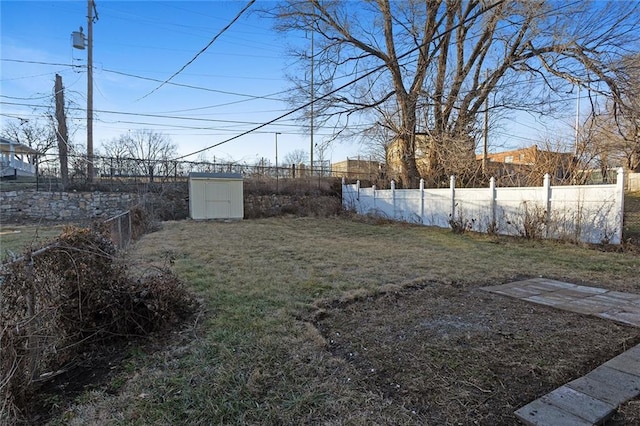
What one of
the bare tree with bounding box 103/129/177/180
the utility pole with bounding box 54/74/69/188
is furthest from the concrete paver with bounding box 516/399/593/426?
the bare tree with bounding box 103/129/177/180

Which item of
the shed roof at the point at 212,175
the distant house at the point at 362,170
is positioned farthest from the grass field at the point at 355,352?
the distant house at the point at 362,170

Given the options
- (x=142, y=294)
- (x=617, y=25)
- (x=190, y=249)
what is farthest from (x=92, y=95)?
(x=617, y=25)

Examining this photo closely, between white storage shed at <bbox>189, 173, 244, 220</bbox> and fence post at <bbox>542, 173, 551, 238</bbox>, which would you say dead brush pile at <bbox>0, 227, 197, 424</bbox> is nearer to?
fence post at <bbox>542, 173, 551, 238</bbox>

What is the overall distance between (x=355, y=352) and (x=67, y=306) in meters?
2.21

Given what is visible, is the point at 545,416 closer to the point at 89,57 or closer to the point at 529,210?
the point at 529,210

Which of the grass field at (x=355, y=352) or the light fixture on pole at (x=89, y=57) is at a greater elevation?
the light fixture on pole at (x=89, y=57)

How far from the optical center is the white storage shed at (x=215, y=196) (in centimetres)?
1390

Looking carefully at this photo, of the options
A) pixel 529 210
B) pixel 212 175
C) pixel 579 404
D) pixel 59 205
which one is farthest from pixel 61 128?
pixel 579 404

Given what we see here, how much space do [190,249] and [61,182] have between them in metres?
10.4

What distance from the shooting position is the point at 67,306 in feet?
8.31

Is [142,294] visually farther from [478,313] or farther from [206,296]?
[478,313]

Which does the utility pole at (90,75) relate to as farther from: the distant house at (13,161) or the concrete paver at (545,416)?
the concrete paver at (545,416)

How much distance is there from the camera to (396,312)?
3436 millimetres

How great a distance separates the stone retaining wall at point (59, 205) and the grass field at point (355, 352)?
36.9 ft
